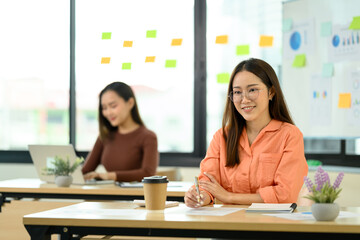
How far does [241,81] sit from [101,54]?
326cm

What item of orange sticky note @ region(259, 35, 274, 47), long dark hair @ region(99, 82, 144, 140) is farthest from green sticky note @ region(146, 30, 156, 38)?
long dark hair @ region(99, 82, 144, 140)

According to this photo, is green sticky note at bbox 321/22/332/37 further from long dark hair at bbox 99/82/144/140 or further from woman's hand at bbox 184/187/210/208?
woman's hand at bbox 184/187/210/208

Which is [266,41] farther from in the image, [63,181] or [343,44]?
[63,181]

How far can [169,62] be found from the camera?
208 inches

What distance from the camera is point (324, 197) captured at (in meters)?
1.80

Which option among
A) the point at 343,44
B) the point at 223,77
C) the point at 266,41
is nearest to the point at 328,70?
the point at 343,44

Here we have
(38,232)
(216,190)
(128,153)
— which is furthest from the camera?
(128,153)

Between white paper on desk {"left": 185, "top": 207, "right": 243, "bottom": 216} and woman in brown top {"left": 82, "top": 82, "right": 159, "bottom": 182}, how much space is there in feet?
5.56

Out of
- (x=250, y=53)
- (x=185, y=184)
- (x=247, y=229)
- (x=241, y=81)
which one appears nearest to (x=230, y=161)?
(x=241, y=81)

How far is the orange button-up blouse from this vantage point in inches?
93.1

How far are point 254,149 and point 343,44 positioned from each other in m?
1.90

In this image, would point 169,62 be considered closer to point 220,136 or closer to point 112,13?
point 112,13

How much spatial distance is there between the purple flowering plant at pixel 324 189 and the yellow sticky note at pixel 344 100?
7.58ft

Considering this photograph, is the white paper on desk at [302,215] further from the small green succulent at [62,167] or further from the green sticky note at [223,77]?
the green sticky note at [223,77]
